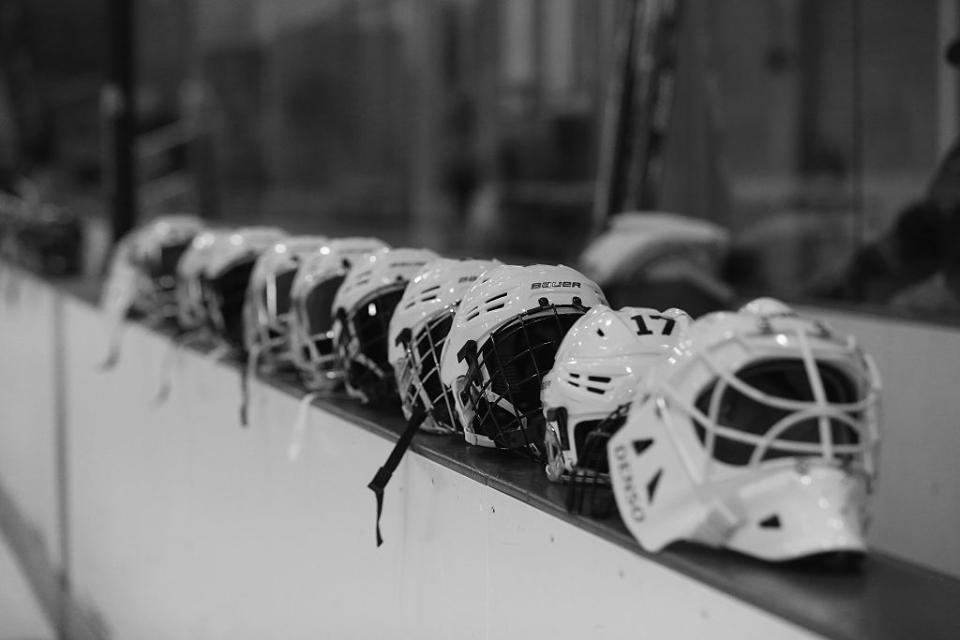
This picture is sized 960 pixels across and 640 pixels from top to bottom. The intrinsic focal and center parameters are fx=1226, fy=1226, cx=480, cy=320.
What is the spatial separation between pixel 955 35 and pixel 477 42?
16.4ft

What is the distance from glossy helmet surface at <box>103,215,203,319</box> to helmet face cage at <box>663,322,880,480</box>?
236cm

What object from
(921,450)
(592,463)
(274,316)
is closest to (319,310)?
(274,316)

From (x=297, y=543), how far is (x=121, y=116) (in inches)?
156

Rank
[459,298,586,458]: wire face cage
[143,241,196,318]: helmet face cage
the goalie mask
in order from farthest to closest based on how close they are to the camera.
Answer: [143,241,196,318]: helmet face cage, [459,298,586,458]: wire face cage, the goalie mask

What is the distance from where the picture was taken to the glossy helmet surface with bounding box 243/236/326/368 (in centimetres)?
260

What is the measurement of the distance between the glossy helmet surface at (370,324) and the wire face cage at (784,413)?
993mm

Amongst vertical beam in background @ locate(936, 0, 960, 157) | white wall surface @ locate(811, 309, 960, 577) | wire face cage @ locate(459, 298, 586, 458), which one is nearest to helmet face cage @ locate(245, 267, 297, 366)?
wire face cage @ locate(459, 298, 586, 458)

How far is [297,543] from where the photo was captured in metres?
2.27

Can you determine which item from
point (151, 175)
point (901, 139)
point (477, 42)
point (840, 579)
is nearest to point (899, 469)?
point (840, 579)

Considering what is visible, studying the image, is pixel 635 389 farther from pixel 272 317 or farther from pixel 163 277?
pixel 163 277

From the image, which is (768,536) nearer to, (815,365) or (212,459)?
(815,365)

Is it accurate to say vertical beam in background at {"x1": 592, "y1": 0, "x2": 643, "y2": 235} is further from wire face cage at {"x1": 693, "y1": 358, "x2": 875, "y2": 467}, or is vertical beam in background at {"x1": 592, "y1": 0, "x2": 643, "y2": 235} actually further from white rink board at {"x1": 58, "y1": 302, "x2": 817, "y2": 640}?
wire face cage at {"x1": 693, "y1": 358, "x2": 875, "y2": 467}

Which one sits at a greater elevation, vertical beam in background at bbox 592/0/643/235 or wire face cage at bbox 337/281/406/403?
vertical beam in background at bbox 592/0/643/235

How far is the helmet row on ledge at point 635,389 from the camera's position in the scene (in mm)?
1255
